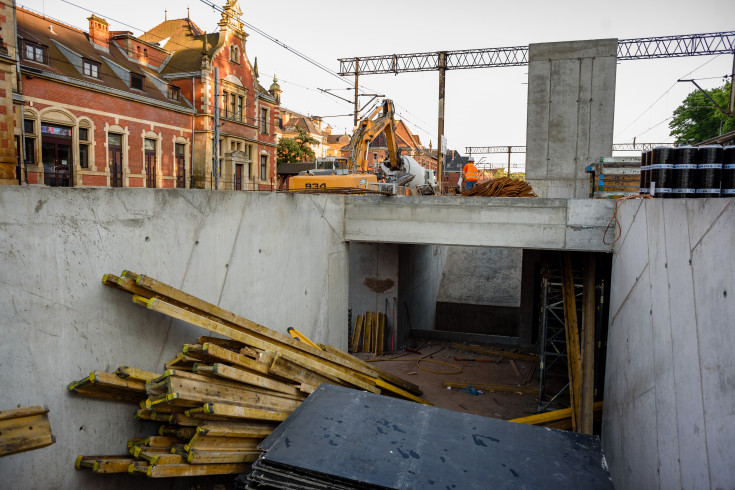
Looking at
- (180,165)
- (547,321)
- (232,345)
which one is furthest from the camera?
(180,165)

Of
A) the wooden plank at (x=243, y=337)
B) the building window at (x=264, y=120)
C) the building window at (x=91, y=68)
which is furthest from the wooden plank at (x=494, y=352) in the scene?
the building window at (x=264, y=120)

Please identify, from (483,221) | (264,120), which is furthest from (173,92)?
(483,221)

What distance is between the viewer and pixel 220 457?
5441mm

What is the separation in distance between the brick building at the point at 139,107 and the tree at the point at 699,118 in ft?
131

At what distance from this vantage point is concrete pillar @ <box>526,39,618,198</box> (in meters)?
18.4

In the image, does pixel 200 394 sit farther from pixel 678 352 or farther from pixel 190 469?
pixel 678 352

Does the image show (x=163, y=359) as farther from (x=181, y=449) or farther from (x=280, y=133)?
(x=280, y=133)

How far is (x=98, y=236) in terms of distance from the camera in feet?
17.6

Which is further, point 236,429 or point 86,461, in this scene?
point 236,429

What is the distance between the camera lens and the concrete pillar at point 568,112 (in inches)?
725

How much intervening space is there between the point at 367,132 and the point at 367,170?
5.96ft

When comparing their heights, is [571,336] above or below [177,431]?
below

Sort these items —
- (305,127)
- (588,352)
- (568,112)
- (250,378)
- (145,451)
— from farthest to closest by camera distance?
(305,127), (568,112), (588,352), (250,378), (145,451)

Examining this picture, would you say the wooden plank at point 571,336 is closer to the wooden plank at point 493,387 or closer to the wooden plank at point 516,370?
the wooden plank at point 493,387
